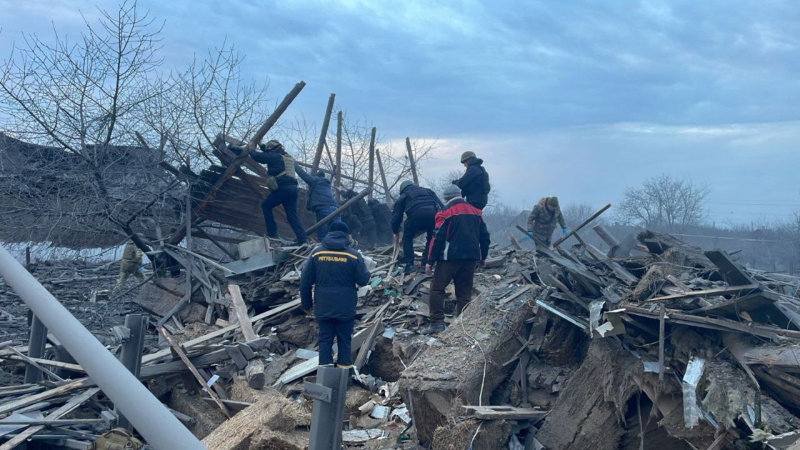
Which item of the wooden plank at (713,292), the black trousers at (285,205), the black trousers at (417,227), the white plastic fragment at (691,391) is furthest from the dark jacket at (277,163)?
the white plastic fragment at (691,391)

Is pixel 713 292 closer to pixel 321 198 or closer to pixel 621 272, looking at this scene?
pixel 621 272

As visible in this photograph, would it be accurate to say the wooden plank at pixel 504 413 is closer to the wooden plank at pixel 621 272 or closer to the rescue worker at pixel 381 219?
the wooden plank at pixel 621 272

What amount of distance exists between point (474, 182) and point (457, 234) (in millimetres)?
2325

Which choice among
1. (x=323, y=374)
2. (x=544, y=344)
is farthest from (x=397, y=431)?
(x=323, y=374)

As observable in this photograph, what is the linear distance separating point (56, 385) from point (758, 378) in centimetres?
624

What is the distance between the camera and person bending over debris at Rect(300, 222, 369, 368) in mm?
6469

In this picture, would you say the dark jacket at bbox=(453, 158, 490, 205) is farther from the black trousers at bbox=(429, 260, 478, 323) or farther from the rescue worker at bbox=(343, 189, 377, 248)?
the rescue worker at bbox=(343, 189, 377, 248)

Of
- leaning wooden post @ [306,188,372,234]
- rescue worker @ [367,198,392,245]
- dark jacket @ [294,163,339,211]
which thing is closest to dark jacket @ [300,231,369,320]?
leaning wooden post @ [306,188,372,234]

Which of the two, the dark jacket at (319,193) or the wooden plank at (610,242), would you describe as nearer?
the wooden plank at (610,242)

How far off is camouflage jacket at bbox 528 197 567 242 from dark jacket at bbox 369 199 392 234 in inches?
166

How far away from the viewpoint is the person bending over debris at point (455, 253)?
7.49m

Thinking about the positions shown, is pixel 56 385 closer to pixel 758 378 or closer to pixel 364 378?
pixel 364 378

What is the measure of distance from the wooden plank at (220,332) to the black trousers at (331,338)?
1.92m

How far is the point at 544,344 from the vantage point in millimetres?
6277
